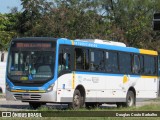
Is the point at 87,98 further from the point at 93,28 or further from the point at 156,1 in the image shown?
the point at 156,1

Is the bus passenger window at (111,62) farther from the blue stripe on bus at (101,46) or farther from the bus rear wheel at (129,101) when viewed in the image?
the bus rear wheel at (129,101)

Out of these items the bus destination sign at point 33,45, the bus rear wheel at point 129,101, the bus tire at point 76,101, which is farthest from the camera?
the bus rear wheel at point 129,101

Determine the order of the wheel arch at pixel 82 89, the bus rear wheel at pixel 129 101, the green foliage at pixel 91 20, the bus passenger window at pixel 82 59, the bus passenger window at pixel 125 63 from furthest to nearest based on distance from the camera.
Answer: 1. the green foliage at pixel 91 20
2. the bus rear wheel at pixel 129 101
3. the bus passenger window at pixel 125 63
4. the wheel arch at pixel 82 89
5. the bus passenger window at pixel 82 59

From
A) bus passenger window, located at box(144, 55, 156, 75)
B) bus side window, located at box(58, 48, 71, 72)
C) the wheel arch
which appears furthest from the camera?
bus passenger window, located at box(144, 55, 156, 75)

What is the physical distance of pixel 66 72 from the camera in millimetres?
20953

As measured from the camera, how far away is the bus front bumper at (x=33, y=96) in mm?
20438

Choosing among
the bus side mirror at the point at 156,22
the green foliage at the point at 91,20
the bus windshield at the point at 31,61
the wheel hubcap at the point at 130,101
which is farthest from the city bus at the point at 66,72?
the green foliage at the point at 91,20

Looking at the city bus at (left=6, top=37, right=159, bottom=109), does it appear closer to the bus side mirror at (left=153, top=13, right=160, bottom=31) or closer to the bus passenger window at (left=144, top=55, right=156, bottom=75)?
the bus passenger window at (left=144, top=55, right=156, bottom=75)

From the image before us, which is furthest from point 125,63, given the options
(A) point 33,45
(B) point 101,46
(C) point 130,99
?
(A) point 33,45

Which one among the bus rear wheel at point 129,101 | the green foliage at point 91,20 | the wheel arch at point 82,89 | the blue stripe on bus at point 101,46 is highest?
the green foliage at point 91,20

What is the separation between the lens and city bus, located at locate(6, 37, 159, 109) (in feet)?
67.7

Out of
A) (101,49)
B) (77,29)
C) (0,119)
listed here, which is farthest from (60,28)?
(0,119)

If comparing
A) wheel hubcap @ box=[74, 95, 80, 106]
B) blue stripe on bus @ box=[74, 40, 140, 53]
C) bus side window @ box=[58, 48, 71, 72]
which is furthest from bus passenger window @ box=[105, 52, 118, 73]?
bus side window @ box=[58, 48, 71, 72]

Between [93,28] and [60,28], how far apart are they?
2753 millimetres
